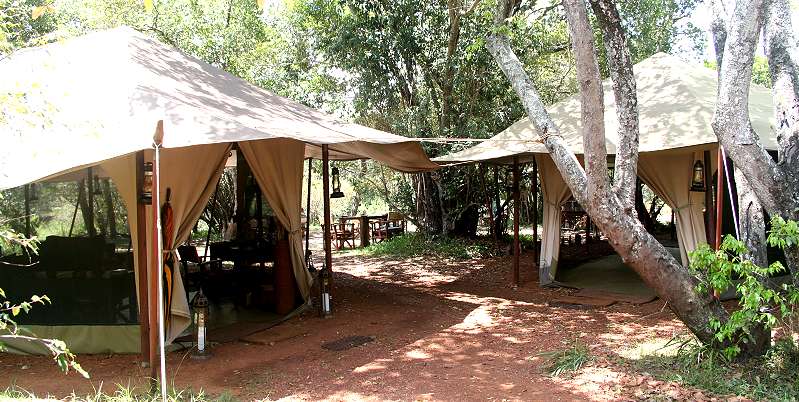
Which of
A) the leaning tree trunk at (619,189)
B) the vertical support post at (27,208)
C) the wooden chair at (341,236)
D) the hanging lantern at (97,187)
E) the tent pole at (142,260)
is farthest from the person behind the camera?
the wooden chair at (341,236)

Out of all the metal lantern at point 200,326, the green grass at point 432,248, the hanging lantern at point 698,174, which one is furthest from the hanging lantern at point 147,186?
the green grass at point 432,248

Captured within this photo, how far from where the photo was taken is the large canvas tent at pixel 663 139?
253 inches

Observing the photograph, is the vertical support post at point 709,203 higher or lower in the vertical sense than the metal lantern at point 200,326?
higher

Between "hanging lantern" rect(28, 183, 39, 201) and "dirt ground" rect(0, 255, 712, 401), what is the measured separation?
141cm

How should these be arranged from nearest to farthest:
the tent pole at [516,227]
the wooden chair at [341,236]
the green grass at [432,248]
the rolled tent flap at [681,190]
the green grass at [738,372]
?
the green grass at [738,372] → the rolled tent flap at [681,190] → the tent pole at [516,227] → the green grass at [432,248] → the wooden chair at [341,236]

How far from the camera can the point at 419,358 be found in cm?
492

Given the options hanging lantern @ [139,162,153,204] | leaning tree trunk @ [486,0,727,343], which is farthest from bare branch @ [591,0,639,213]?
hanging lantern @ [139,162,153,204]

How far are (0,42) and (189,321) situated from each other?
297 centimetres

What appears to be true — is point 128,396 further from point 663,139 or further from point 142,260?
point 663,139

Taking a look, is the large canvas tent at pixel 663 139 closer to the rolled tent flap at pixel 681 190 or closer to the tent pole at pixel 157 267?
the rolled tent flap at pixel 681 190

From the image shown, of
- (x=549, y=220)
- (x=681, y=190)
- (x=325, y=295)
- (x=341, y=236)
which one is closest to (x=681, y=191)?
(x=681, y=190)

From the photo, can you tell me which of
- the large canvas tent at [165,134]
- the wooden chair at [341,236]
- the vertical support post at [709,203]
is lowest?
the wooden chair at [341,236]

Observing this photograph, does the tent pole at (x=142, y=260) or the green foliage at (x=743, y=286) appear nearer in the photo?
the green foliage at (x=743, y=286)

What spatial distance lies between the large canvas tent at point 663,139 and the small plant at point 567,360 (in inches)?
78.7
